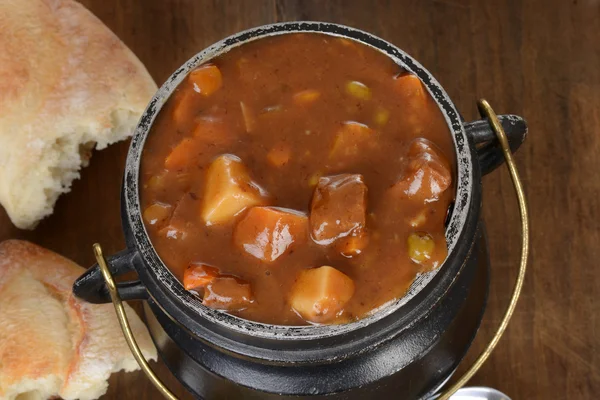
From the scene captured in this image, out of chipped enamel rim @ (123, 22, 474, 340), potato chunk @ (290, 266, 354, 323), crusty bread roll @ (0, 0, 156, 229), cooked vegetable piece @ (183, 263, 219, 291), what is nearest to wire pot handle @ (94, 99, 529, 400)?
chipped enamel rim @ (123, 22, 474, 340)

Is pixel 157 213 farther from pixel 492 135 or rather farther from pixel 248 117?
pixel 492 135

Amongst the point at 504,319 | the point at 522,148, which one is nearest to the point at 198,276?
the point at 504,319

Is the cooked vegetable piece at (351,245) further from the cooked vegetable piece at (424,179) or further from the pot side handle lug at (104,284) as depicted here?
the pot side handle lug at (104,284)

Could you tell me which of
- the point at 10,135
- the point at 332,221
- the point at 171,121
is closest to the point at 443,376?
the point at 332,221

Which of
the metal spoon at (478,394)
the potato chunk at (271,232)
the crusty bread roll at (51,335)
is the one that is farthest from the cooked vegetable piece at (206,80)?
the metal spoon at (478,394)

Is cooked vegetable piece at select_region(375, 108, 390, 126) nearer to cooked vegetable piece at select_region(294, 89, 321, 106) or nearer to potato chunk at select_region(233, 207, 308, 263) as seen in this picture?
cooked vegetable piece at select_region(294, 89, 321, 106)
